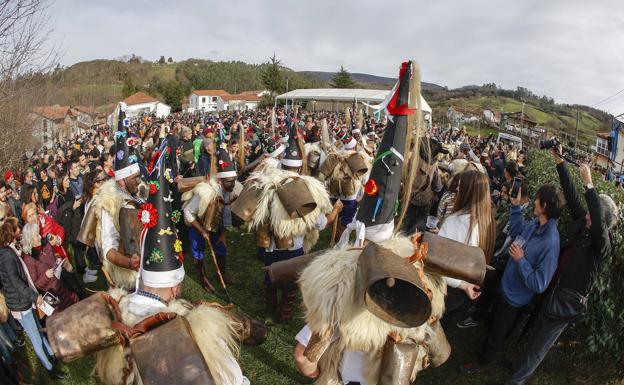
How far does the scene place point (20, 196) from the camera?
8789mm

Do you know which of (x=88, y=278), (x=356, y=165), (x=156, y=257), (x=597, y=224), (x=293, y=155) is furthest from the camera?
(x=356, y=165)

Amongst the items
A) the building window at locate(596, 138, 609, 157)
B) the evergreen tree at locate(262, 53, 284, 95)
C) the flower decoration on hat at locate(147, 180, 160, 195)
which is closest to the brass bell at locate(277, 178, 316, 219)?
the flower decoration on hat at locate(147, 180, 160, 195)

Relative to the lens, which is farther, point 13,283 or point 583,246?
point 13,283

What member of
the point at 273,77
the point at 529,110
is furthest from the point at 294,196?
the point at 529,110

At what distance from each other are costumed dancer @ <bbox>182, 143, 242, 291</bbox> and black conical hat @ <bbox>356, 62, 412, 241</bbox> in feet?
12.4

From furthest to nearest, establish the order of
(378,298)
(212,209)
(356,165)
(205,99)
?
(205,99) < (356,165) < (212,209) < (378,298)

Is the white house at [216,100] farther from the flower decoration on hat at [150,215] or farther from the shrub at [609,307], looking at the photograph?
the flower decoration on hat at [150,215]

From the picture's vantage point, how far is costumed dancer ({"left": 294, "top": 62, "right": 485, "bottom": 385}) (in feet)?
5.93

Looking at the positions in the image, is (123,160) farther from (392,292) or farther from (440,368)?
(440,368)

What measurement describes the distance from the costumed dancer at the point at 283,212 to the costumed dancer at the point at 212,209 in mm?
1025

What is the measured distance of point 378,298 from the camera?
185 centimetres

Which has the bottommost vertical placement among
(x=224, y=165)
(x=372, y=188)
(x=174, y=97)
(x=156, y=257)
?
(x=156, y=257)

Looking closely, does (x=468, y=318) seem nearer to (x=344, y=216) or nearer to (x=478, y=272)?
(x=344, y=216)

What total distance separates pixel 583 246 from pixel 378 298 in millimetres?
2845
